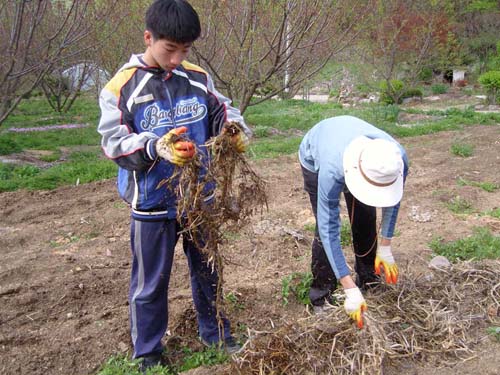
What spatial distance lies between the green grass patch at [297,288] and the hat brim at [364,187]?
1.24 metres

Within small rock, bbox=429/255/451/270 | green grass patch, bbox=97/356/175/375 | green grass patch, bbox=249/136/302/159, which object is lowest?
green grass patch, bbox=249/136/302/159

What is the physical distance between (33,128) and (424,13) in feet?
36.8

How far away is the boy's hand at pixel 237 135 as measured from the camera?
2.27m

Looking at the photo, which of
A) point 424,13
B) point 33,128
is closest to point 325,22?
point 33,128

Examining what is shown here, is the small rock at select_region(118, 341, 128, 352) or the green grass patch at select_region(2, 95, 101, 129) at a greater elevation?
the small rock at select_region(118, 341, 128, 352)

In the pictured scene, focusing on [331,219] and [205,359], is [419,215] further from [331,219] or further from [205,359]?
[205,359]

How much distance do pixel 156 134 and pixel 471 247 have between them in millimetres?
2790

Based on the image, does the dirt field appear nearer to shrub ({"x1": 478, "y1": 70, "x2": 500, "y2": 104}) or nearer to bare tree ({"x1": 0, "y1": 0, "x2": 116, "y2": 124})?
bare tree ({"x1": 0, "y1": 0, "x2": 116, "y2": 124})

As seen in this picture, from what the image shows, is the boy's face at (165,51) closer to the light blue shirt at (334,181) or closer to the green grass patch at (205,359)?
the light blue shirt at (334,181)

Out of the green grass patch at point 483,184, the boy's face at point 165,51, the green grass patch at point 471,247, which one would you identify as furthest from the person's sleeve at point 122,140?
the green grass patch at point 483,184

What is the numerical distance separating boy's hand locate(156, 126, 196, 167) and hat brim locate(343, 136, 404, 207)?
28.9 inches

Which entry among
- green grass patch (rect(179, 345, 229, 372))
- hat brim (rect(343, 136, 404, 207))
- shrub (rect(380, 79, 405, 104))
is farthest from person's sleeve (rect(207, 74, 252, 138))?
shrub (rect(380, 79, 405, 104))

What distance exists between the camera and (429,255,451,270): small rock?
3.45m

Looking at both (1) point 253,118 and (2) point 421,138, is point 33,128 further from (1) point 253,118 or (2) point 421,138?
(2) point 421,138
